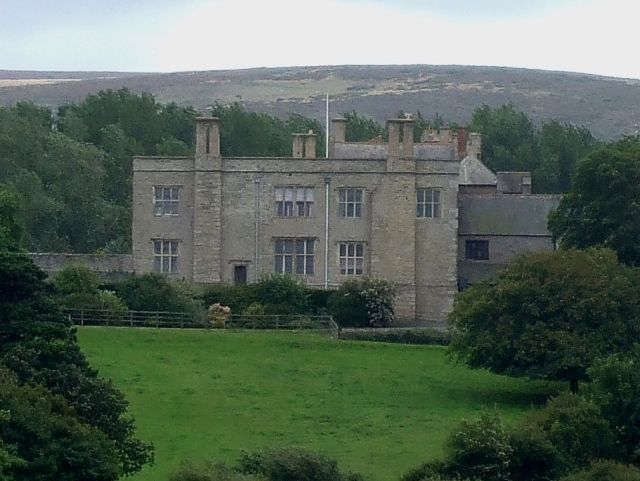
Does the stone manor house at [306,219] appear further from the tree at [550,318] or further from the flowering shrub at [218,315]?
the tree at [550,318]

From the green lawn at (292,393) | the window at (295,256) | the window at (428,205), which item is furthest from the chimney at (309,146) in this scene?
the green lawn at (292,393)

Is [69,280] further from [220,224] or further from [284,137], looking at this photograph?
[284,137]

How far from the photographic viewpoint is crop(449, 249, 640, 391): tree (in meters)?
51.9

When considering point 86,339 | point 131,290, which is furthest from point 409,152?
point 86,339

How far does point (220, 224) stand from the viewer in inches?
2773

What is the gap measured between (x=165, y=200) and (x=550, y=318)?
2201 centimetres

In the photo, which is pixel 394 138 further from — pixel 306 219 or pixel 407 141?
pixel 306 219

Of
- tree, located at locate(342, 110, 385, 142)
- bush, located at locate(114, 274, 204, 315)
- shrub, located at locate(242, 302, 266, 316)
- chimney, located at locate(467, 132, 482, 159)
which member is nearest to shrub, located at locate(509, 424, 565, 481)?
shrub, located at locate(242, 302, 266, 316)

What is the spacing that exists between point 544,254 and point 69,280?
723 inches

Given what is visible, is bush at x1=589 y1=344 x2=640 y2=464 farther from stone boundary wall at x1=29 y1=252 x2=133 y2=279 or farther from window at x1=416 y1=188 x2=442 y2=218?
stone boundary wall at x1=29 y1=252 x2=133 y2=279

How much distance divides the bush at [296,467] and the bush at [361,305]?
99.9 feet

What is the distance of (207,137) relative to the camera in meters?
71.0

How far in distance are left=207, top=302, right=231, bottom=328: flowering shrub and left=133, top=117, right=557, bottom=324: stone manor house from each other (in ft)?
Result: 19.3

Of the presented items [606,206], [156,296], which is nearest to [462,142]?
[606,206]
